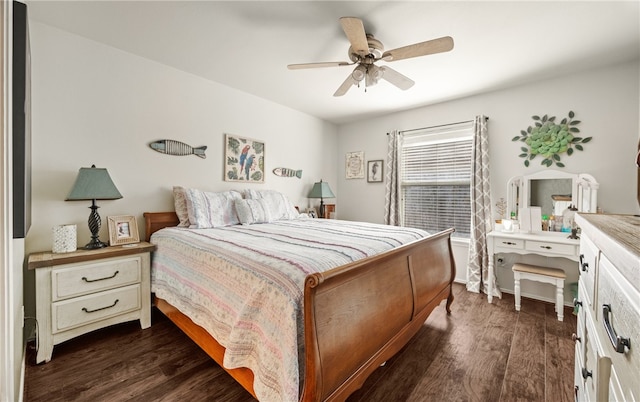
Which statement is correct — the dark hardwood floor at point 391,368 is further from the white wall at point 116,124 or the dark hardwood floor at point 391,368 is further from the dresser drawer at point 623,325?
the dresser drawer at point 623,325

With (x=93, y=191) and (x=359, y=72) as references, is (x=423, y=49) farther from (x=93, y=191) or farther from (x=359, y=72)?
(x=93, y=191)

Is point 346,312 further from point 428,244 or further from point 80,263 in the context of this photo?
point 80,263

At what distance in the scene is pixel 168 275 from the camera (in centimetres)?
213

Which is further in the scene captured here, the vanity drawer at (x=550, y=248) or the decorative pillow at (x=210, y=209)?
the decorative pillow at (x=210, y=209)

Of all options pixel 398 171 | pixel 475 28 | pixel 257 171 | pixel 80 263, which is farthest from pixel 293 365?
pixel 398 171

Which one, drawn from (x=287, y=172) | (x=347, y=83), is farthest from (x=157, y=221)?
(x=347, y=83)

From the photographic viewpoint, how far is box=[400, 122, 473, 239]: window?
3566mm

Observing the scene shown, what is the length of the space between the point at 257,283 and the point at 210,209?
1.67 m

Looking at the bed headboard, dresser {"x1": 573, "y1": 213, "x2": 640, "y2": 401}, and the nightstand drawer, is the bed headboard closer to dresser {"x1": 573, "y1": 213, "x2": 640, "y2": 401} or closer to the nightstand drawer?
the nightstand drawer

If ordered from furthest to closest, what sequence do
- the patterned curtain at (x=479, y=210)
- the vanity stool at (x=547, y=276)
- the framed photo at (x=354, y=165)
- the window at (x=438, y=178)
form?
the framed photo at (x=354, y=165) → the window at (x=438, y=178) → the patterned curtain at (x=479, y=210) → the vanity stool at (x=547, y=276)

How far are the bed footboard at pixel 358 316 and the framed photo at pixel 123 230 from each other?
83.2 inches

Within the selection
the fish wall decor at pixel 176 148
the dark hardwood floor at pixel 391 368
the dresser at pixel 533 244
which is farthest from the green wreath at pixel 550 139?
the fish wall decor at pixel 176 148

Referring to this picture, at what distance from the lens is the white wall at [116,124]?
83.4 inches

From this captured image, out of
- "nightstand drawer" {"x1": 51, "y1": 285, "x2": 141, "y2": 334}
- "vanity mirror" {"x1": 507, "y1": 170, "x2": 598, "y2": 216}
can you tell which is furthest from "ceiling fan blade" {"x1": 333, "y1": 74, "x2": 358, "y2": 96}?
"nightstand drawer" {"x1": 51, "y1": 285, "x2": 141, "y2": 334}
